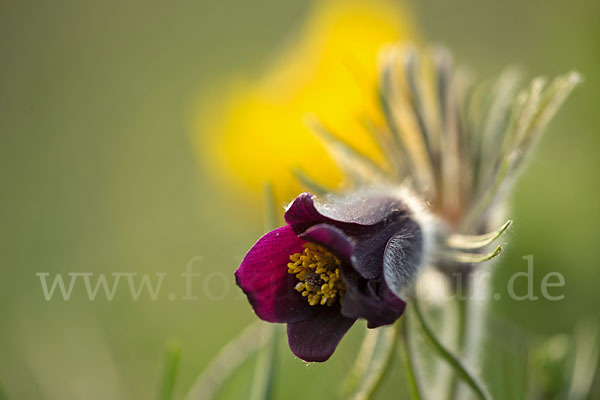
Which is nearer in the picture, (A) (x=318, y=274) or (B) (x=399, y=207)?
(A) (x=318, y=274)

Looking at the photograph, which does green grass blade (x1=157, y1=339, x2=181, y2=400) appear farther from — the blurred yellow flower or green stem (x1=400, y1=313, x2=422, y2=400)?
the blurred yellow flower

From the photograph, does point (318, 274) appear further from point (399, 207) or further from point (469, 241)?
point (469, 241)

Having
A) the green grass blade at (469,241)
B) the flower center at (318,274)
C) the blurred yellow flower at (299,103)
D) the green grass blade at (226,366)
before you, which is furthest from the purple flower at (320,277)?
the blurred yellow flower at (299,103)

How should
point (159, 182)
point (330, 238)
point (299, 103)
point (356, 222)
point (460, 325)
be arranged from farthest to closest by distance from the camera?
point (159, 182), point (299, 103), point (460, 325), point (356, 222), point (330, 238)

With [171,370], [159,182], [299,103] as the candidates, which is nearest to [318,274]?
[171,370]

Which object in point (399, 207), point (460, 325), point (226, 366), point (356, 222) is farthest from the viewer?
point (226, 366)

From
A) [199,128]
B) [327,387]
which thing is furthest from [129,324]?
[199,128]

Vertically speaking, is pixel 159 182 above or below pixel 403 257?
above

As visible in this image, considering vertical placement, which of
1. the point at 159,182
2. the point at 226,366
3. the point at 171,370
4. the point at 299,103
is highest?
the point at 299,103
